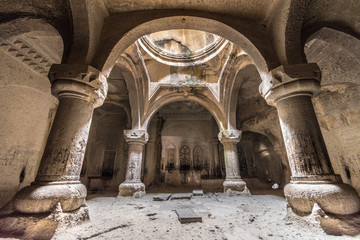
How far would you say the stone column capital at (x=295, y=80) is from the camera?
236 centimetres

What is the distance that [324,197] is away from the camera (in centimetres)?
185

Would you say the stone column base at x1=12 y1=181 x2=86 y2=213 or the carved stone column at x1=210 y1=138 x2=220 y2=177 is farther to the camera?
the carved stone column at x1=210 y1=138 x2=220 y2=177

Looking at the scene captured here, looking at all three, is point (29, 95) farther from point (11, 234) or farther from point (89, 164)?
point (89, 164)

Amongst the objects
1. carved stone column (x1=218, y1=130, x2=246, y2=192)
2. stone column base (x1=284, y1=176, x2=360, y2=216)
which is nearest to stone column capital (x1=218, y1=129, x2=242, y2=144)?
carved stone column (x1=218, y1=130, x2=246, y2=192)

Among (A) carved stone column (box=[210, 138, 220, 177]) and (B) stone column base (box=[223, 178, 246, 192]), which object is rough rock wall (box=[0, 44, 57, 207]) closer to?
(B) stone column base (box=[223, 178, 246, 192])

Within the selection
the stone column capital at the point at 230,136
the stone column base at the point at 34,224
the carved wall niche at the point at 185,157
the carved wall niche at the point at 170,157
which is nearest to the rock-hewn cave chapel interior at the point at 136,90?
the stone column base at the point at 34,224

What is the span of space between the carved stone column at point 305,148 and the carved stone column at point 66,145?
9.72 feet

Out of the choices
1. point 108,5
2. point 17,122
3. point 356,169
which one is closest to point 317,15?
point 356,169

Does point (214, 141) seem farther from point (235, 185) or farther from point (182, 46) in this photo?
point (182, 46)

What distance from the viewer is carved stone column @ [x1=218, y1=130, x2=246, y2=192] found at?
5995mm

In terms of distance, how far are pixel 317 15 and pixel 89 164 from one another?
1072 cm

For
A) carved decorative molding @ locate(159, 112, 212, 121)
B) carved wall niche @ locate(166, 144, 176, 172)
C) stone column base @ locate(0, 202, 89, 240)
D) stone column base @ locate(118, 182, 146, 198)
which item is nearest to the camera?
stone column base @ locate(0, 202, 89, 240)

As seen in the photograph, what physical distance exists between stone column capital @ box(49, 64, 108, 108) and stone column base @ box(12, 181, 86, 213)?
1333 millimetres

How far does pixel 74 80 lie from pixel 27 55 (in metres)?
2.57
